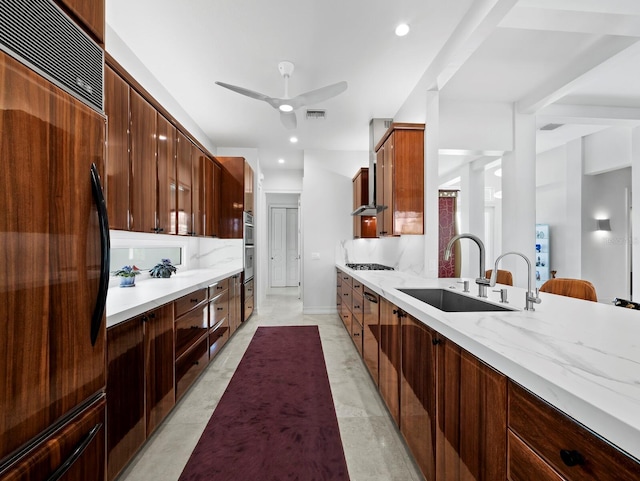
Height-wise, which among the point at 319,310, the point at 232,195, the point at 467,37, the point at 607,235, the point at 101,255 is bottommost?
the point at 319,310

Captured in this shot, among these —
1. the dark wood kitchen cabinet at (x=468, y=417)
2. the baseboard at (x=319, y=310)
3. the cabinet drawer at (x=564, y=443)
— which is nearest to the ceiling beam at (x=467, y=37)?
the dark wood kitchen cabinet at (x=468, y=417)

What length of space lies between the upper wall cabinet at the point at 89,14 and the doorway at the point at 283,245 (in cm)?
694

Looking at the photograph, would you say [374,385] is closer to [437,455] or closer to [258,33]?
[437,455]

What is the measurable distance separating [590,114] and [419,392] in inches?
177

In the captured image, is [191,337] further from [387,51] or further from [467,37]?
→ [467,37]

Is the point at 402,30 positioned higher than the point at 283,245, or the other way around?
the point at 402,30

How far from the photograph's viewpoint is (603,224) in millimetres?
5641

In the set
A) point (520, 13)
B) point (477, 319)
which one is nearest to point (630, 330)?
point (477, 319)

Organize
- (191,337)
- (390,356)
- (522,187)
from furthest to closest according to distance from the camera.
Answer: (522,187), (191,337), (390,356)

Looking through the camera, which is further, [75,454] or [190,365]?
[190,365]

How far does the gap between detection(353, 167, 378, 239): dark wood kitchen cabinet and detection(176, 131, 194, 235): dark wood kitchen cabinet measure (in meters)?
2.46

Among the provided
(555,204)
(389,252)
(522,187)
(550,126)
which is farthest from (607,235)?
(389,252)

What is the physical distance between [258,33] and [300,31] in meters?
0.34

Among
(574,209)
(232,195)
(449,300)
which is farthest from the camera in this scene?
(574,209)
